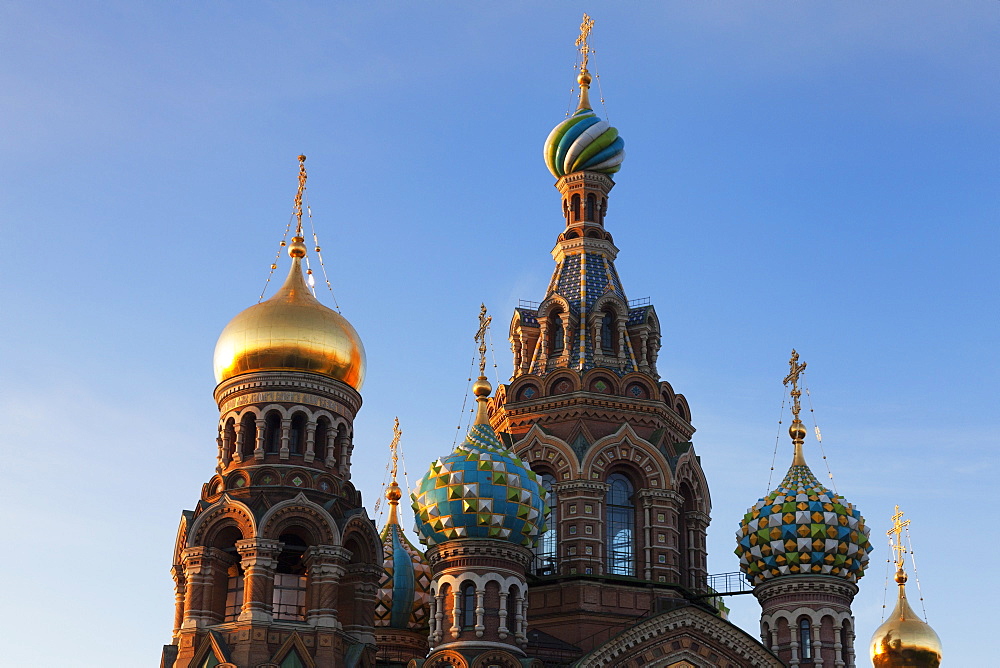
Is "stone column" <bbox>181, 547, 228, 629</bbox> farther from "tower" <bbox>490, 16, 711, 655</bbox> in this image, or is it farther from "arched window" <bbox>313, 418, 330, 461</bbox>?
"tower" <bbox>490, 16, 711, 655</bbox>

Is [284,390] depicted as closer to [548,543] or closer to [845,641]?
[548,543]

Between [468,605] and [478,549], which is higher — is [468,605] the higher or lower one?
the lower one

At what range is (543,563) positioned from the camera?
94.8 ft

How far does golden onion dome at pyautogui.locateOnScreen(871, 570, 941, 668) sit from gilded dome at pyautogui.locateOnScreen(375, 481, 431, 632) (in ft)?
30.7

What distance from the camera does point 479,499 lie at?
25.9 meters

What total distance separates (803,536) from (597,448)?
142 inches

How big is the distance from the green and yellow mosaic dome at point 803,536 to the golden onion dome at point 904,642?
5.29 meters

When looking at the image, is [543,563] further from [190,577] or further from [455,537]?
[190,577]

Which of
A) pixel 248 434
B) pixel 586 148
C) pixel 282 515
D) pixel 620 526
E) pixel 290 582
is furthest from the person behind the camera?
pixel 586 148

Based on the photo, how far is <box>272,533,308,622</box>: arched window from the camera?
85.7 ft

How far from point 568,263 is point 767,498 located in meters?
5.74

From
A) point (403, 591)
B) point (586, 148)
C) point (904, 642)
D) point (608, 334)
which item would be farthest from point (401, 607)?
point (904, 642)

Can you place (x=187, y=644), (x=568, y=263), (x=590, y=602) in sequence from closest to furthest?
(x=187, y=644) → (x=590, y=602) → (x=568, y=263)

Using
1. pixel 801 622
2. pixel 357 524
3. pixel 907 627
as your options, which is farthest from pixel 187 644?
pixel 907 627
